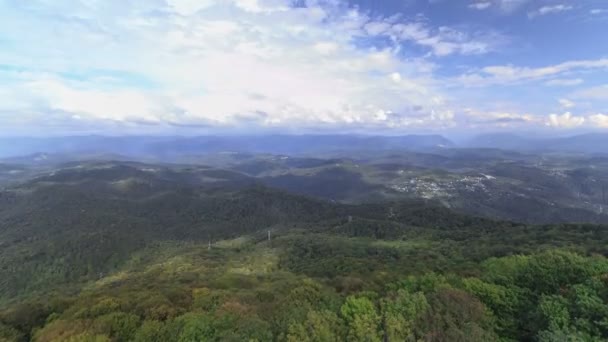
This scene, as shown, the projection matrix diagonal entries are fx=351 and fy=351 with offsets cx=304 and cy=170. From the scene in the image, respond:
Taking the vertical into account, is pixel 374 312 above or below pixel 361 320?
above

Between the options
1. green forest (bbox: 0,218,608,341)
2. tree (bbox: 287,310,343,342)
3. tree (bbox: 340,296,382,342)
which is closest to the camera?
tree (bbox: 287,310,343,342)

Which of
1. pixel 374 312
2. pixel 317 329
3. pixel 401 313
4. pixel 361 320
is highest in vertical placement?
pixel 317 329

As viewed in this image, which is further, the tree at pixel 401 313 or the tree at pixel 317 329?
the tree at pixel 401 313

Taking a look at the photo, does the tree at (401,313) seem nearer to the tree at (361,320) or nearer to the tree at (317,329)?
the tree at (361,320)

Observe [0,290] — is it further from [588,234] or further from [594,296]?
[588,234]

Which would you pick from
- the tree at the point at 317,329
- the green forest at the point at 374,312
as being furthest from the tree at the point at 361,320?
the tree at the point at 317,329

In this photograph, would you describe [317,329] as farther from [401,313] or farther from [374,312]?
[401,313]

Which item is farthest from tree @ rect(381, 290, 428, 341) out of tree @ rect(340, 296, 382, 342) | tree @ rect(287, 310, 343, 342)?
tree @ rect(287, 310, 343, 342)

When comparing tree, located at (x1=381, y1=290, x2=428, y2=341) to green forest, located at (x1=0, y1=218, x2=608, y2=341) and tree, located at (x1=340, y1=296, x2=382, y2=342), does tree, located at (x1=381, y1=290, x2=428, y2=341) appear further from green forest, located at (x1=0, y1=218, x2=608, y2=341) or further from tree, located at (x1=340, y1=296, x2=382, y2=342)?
tree, located at (x1=340, y1=296, x2=382, y2=342)

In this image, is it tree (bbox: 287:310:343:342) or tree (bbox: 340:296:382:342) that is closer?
tree (bbox: 287:310:343:342)

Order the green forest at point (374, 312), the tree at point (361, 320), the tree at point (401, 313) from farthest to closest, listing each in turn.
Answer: the tree at point (401, 313) < the tree at point (361, 320) < the green forest at point (374, 312)

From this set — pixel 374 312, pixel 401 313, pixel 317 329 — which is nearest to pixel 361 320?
pixel 374 312
